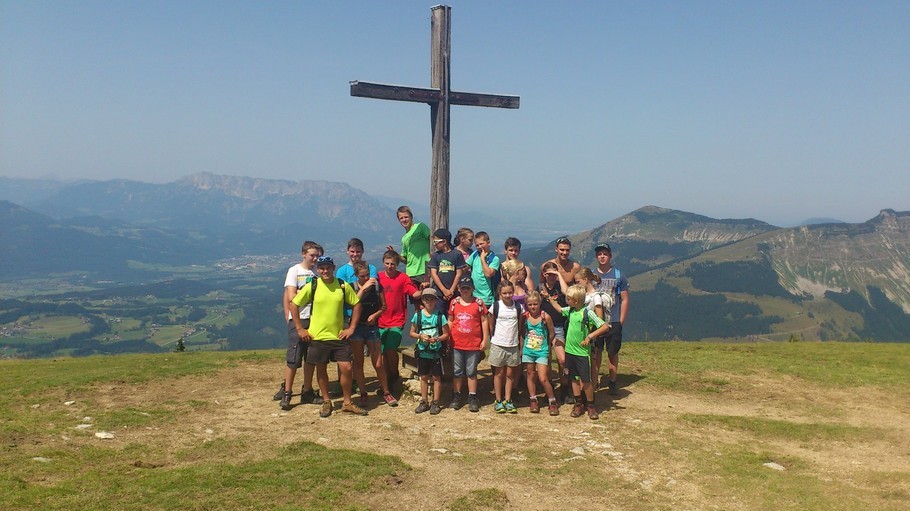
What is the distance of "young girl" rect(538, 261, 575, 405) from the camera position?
11148mm

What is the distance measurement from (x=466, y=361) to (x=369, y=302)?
2096 millimetres

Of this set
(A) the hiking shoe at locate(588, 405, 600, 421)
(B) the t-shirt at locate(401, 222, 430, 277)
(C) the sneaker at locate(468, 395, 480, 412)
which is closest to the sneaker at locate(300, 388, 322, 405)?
(C) the sneaker at locate(468, 395, 480, 412)

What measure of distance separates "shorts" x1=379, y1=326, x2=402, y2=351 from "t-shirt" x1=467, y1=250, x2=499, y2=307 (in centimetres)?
168

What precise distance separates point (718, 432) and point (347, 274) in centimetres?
714

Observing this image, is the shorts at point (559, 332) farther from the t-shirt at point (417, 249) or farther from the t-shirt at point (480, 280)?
the t-shirt at point (417, 249)

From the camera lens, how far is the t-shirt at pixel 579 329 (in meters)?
10.7

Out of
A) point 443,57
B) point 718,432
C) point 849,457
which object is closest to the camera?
point 849,457

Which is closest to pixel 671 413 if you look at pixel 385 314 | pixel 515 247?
pixel 515 247

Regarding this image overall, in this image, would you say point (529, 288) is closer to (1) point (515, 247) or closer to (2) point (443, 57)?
(1) point (515, 247)

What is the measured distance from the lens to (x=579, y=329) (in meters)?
10.7

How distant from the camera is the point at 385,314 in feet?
36.6

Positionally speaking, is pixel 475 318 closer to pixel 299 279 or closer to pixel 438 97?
pixel 299 279

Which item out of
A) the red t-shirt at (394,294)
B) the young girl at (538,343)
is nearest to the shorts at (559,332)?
the young girl at (538,343)

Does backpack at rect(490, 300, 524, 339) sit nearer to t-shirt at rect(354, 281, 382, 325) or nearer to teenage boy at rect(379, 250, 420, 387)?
teenage boy at rect(379, 250, 420, 387)
